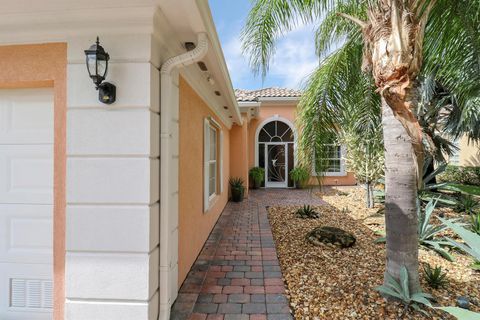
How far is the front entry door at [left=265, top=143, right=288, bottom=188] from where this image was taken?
582 inches

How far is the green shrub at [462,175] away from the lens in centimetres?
1430

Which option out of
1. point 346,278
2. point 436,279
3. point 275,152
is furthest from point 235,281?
point 275,152

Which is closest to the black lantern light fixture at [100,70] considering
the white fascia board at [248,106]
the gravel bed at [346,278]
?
the gravel bed at [346,278]

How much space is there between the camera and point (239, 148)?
37.7ft

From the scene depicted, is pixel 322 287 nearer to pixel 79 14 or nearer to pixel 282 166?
pixel 79 14

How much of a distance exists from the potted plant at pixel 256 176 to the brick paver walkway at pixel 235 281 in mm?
7308

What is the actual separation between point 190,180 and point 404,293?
3218mm

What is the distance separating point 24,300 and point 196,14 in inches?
144

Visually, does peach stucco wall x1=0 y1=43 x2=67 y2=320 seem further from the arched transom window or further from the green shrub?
the green shrub

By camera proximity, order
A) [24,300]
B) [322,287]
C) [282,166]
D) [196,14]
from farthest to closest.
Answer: [282,166]
[322,287]
[24,300]
[196,14]

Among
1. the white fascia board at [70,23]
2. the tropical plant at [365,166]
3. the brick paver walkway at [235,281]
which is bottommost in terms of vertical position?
the brick paver walkway at [235,281]

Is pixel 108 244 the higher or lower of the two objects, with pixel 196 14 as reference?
lower

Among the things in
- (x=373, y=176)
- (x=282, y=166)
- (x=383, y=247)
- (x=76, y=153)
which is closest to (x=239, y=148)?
(x=282, y=166)

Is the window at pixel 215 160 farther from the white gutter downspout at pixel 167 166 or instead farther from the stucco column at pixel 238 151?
the white gutter downspout at pixel 167 166
